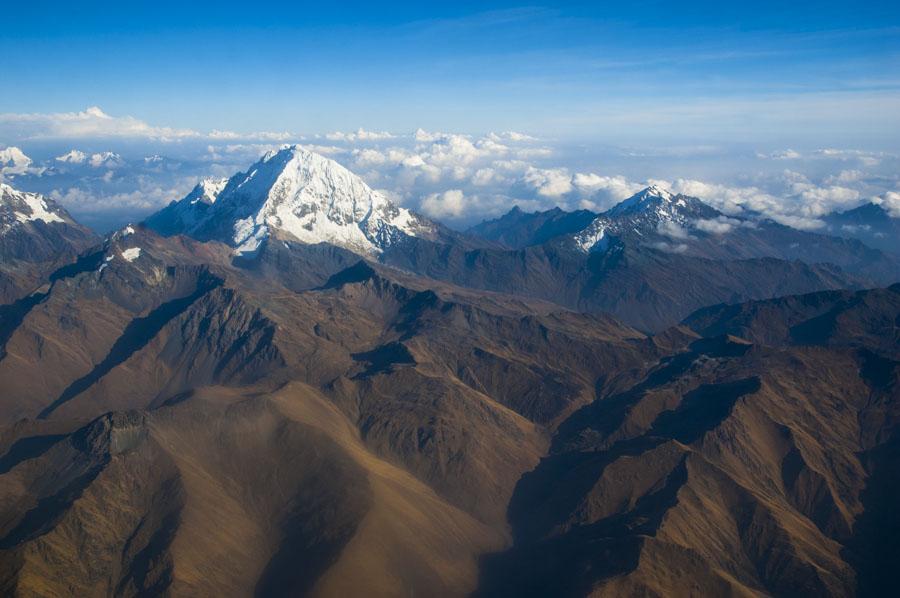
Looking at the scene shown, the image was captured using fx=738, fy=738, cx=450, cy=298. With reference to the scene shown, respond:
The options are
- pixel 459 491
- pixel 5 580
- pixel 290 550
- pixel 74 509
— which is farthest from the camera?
pixel 459 491

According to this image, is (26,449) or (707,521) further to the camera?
(26,449)

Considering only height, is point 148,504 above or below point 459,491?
above

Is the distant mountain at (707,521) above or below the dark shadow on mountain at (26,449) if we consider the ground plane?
below

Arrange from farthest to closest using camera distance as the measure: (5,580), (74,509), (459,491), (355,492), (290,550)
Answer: (459,491) < (355,492) < (290,550) < (74,509) < (5,580)

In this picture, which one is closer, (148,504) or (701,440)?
(148,504)

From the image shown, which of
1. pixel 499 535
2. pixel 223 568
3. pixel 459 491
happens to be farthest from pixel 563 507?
pixel 223 568

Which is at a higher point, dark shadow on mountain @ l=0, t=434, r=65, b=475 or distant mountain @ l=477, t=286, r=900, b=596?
dark shadow on mountain @ l=0, t=434, r=65, b=475

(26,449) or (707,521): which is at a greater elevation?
(26,449)

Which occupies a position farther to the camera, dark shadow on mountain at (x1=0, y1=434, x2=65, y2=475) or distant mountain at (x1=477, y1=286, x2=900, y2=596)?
dark shadow on mountain at (x1=0, y1=434, x2=65, y2=475)

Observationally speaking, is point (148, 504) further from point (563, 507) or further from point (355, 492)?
point (563, 507)

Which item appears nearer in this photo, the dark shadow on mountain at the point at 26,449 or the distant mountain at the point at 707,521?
the distant mountain at the point at 707,521

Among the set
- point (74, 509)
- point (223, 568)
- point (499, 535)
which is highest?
point (74, 509)
